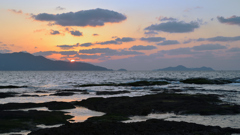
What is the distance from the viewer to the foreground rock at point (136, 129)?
17.4 meters

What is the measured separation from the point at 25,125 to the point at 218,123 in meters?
17.9

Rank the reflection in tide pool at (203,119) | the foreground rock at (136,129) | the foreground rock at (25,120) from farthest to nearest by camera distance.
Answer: the reflection in tide pool at (203,119) < the foreground rock at (25,120) < the foreground rock at (136,129)

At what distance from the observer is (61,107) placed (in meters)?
32.5

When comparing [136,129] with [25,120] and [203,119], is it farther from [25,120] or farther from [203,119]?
[25,120]

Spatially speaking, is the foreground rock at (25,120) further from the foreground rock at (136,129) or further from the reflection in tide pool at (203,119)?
the reflection in tide pool at (203,119)

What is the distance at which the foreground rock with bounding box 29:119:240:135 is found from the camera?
1736 cm

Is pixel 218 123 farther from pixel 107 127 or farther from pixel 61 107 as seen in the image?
pixel 61 107

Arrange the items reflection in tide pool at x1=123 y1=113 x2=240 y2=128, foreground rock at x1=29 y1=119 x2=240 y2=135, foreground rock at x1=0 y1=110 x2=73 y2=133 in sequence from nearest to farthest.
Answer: foreground rock at x1=29 y1=119 x2=240 y2=135 < foreground rock at x1=0 y1=110 x2=73 y2=133 < reflection in tide pool at x1=123 y1=113 x2=240 y2=128

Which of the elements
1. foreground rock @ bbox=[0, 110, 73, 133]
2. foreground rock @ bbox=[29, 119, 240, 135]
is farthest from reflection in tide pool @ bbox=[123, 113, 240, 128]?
foreground rock @ bbox=[0, 110, 73, 133]

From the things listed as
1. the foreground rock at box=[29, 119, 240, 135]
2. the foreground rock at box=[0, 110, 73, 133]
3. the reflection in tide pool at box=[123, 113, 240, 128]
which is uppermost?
the foreground rock at box=[29, 119, 240, 135]

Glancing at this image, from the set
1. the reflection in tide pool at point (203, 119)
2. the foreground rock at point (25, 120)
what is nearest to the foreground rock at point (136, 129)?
the reflection in tide pool at point (203, 119)

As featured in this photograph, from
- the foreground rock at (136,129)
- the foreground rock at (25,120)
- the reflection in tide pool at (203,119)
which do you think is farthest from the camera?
the reflection in tide pool at (203,119)

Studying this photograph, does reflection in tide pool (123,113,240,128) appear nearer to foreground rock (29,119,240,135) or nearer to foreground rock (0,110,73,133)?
foreground rock (29,119,240,135)

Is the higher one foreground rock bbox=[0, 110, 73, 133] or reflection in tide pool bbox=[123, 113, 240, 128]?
foreground rock bbox=[0, 110, 73, 133]
